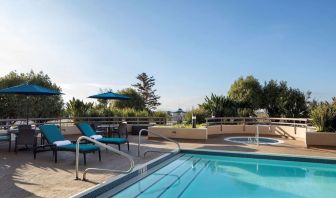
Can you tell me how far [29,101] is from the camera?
85.5 ft

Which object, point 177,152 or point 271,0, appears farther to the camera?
point 271,0

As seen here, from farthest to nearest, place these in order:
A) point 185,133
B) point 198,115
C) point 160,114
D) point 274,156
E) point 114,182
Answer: point 160,114
point 198,115
point 185,133
point 274,156
point 114,182

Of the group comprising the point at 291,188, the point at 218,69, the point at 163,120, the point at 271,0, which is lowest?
the point at 291,188

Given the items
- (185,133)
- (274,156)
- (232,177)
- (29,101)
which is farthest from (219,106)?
(29,101)

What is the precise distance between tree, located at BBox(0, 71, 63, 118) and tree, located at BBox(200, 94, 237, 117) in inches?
570

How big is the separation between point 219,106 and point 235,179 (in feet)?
35.3

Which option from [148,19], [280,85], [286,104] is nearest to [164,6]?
[148,19]

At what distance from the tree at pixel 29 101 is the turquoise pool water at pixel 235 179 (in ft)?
65.7

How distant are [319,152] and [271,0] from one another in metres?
8.39

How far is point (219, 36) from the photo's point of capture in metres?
19.2

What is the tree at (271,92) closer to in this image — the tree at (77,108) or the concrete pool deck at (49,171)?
the tree at (77,108)

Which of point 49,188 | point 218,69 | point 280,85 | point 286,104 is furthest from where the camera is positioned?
point 280,85

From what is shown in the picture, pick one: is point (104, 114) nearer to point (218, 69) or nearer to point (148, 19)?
point (148, 19)

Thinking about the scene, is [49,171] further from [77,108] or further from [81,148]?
[77,108]
